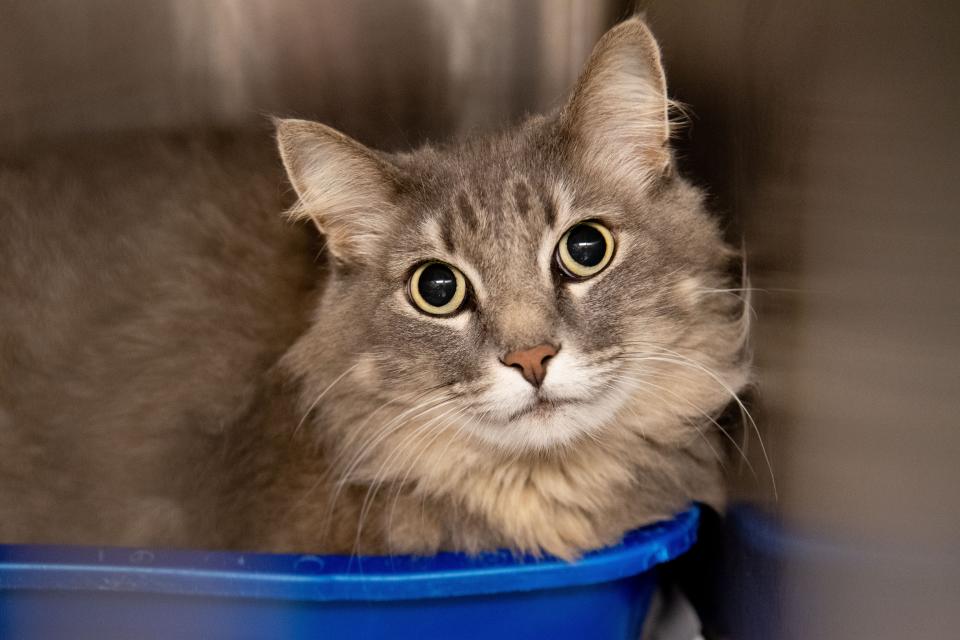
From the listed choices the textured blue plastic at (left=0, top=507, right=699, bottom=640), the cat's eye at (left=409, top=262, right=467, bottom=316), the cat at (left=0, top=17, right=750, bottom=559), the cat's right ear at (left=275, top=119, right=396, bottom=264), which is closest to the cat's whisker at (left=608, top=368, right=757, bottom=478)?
the cat at (left=0, top=17, right=750, bottom=559)

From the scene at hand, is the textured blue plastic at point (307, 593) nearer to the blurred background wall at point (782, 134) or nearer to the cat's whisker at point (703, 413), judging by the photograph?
the cat's whisker at point (703, 413)

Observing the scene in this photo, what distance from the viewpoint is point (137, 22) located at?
78.3 inches

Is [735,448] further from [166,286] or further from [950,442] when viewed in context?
[166,286]

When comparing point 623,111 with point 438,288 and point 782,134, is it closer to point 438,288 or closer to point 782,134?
point 782,134

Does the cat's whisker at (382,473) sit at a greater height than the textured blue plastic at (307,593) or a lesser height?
greater

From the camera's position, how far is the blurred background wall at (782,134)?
79cm

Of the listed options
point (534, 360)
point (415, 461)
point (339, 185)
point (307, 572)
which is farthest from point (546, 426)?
point (339, 185)

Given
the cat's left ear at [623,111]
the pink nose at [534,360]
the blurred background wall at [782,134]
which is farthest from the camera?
the cat's left ear at [623,111]

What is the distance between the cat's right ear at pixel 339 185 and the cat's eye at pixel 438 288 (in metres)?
0.12

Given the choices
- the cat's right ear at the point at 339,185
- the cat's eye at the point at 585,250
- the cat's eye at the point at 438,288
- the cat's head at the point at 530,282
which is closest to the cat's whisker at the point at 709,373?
the cat's head at the point at 530,282

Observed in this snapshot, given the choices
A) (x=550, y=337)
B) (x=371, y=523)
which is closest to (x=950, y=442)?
(x=550, y=337)

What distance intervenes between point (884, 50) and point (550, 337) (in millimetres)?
506

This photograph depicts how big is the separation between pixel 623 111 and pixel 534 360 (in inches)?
16.9

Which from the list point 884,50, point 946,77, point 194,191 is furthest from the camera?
point 194,191
